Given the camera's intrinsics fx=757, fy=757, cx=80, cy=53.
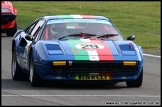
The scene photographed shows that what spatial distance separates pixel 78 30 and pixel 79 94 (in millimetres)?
2159

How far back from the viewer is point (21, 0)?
41.5 metres

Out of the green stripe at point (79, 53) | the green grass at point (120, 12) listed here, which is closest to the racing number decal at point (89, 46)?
the green stripe at point (79, 53)

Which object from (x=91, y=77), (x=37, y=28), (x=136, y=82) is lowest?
(x=136, y=82)

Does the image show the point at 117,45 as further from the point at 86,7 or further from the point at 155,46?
the point at 86,7

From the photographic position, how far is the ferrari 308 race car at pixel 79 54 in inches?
483

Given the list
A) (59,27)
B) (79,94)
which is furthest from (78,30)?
(79,94)

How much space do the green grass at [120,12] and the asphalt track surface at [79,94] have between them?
7850mm

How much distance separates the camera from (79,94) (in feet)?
38.2

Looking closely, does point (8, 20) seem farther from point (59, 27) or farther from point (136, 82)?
point (136, 82)

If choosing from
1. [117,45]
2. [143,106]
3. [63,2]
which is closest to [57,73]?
[117,45]

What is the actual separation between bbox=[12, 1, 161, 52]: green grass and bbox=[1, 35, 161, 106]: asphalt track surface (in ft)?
25.8

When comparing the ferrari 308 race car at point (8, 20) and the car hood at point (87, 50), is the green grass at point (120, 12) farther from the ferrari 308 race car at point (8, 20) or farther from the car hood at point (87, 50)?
the car hood at point (87, 50)

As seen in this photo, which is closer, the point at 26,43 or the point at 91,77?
the point at 91,77

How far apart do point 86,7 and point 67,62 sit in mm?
24533
